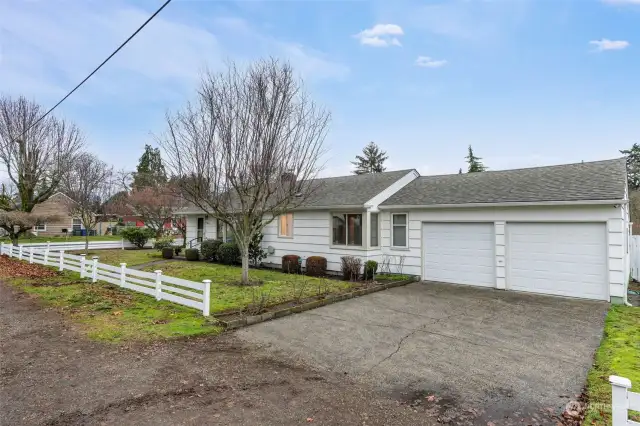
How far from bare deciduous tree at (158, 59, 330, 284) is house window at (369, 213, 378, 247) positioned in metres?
A: 3.40

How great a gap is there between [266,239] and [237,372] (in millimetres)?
11402

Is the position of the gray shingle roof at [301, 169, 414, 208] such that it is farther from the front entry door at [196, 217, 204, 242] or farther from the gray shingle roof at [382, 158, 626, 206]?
the front entry door at [196, 217, 204, 242]

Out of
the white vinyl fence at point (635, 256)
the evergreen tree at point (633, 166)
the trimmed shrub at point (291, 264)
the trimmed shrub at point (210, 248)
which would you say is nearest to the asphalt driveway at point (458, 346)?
A: the trimmed shrub at point (291, 264)

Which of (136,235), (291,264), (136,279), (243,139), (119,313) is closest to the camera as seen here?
(119,313)

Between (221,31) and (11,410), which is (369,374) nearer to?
(11,410)

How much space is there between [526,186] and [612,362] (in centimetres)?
709

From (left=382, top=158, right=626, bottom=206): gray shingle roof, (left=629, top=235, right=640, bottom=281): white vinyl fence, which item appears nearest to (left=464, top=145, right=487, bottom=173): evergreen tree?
Answer: (left=629, top=235, right=640, bottom=281): white vinyl fence

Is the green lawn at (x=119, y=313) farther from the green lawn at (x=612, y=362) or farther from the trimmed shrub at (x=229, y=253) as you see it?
the trimmed shrub at (x=229, y=253)

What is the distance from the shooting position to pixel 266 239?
52.0 feet

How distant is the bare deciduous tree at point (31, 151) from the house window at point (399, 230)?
20092 mm

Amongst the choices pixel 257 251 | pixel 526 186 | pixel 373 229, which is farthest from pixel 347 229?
pixel 526 186

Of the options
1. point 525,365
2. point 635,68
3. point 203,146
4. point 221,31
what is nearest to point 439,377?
point 525,365

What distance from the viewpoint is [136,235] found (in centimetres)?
2562

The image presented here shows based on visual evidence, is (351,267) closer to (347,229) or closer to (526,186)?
(347,229)
